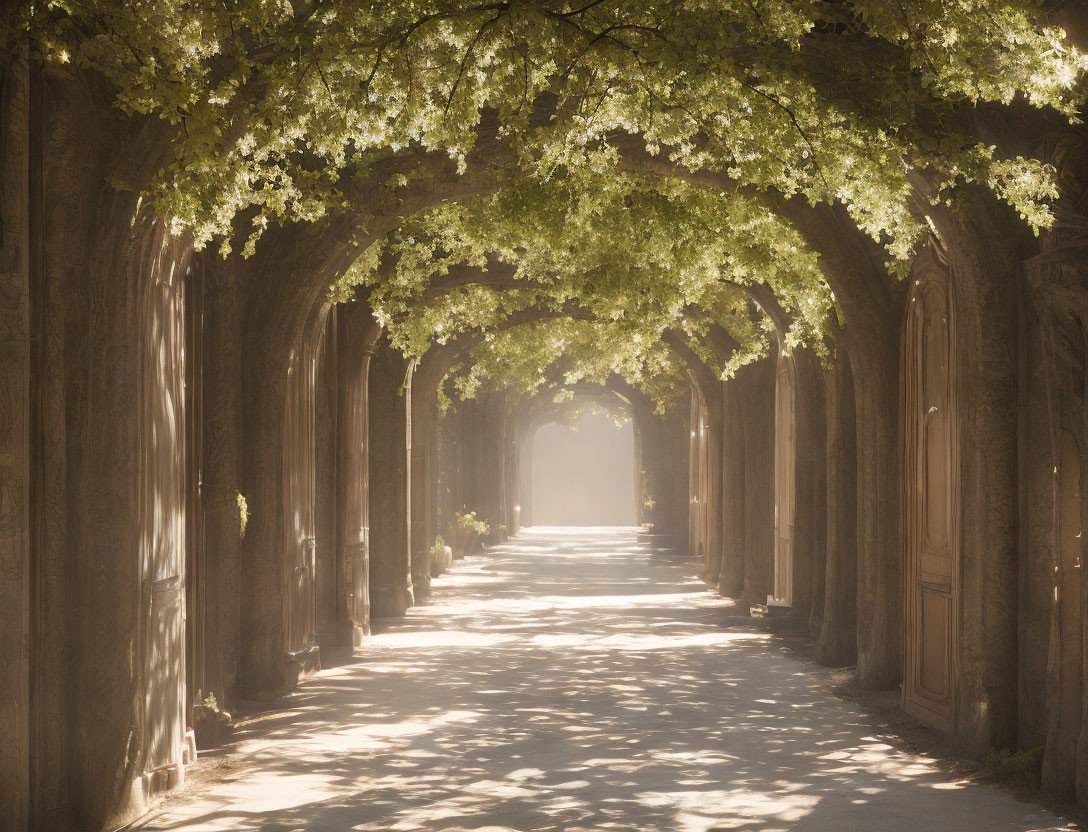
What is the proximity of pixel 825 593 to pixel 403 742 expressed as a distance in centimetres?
550

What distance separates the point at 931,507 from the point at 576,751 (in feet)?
10.1

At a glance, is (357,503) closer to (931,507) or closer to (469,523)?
(931,507)

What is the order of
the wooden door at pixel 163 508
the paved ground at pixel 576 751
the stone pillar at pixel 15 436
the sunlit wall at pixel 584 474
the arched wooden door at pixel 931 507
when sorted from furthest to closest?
the sunlit wall at pixel 584 474, the arched wooden door at pixel 931 507, the wooden door at pixel 163 508, the paved ground at pixel 576 751, the stone pillar at pixel 15 436

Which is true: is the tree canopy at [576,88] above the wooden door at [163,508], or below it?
above

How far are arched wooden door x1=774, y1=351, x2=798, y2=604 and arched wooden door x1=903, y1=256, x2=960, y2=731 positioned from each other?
4861mm

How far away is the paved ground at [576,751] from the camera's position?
236 inches

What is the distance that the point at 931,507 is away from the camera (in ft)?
28.2

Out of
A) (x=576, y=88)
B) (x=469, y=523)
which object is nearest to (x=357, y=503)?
(x=576, y=88)

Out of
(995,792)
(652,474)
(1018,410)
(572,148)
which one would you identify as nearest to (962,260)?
(1018,410)

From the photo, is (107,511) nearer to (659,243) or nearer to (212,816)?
(212,816)

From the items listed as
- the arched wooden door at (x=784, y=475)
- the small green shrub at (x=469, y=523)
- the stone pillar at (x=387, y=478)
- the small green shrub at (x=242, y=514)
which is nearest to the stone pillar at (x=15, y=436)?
the small green shrub at (x=242, y=514)

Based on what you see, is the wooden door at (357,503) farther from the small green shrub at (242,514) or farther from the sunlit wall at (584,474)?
the sunlit wall at (584,474)

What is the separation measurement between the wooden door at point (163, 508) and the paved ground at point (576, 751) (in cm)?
41

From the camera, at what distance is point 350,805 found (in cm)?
620
